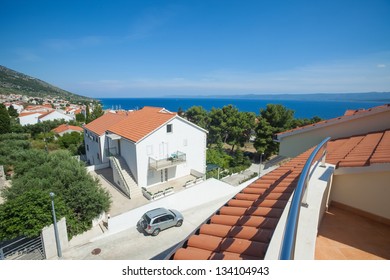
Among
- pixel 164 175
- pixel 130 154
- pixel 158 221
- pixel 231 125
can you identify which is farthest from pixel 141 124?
pixel 231 125

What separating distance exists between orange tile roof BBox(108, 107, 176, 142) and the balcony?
2103mm

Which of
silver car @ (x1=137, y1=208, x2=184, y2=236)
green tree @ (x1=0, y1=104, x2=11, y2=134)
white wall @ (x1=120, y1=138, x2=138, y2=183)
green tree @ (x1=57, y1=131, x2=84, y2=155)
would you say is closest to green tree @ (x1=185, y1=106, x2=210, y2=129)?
green tree @ (x1=57, y1=131, x2=84, y2=155)

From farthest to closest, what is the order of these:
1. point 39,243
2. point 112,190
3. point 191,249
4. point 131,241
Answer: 1. point 112,190
2. point 131,241
3. point 39,243
4. point 191,249

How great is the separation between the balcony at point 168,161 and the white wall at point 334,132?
26.8ft

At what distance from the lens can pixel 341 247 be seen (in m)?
2.66

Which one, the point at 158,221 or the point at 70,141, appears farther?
the point at 70,141

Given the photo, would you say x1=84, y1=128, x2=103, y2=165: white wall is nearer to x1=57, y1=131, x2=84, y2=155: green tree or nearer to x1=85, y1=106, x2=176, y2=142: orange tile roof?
x1=85, y1=106, x2=176, y2=142: orange tile roof

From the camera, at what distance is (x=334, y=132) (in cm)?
736

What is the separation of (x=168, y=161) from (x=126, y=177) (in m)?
3.27

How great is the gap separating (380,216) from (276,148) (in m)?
25.8

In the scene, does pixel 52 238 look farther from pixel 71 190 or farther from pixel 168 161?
pixel 168 161
